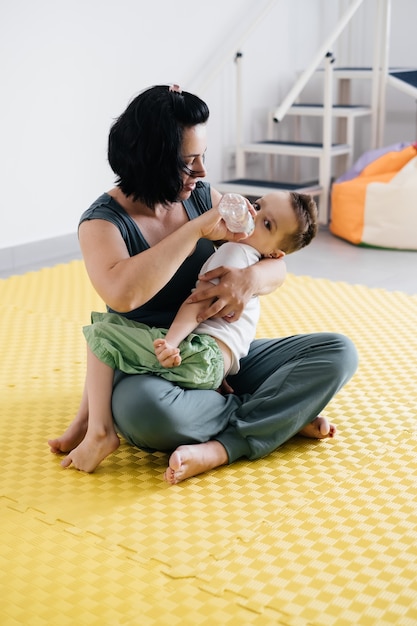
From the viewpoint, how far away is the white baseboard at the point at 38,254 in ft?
12.8

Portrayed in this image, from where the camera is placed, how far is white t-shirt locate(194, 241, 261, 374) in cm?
194

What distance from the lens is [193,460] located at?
180 centimetres

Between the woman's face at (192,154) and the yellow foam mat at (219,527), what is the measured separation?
0.65 m

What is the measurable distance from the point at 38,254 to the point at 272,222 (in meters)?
2.30

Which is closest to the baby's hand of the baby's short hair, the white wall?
the baby's short hair

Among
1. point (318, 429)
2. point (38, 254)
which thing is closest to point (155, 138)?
point (318, 429)

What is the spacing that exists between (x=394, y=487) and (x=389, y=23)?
14.4 feet

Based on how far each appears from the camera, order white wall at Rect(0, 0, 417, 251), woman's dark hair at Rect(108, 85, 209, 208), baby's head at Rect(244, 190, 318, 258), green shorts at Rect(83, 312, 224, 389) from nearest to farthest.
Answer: woman's dark hair at Rect(108, 85, 209, 208)
green shorts at Rect(83, 312, 224, 389)
baby's head at Rect(244, 190, 318, 258)
white wall at Rect(0, 0, 417, 251)

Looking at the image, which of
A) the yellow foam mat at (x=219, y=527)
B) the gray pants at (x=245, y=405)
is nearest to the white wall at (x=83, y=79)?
the yellow foam mat at (x=219, y=527)

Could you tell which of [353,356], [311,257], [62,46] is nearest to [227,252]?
[353,356]

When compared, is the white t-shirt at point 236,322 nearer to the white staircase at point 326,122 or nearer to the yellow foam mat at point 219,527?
the yellow foam mat at point 219,527

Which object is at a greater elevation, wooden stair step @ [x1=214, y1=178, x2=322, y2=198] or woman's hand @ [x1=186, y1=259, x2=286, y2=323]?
woman's hand @ [x1=186, y1=259, x2=286, y2=323]

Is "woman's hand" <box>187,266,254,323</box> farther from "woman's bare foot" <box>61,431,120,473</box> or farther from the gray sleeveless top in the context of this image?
"woman's bare foot" <box>61,431,120,473</box>

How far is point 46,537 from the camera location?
160cm
